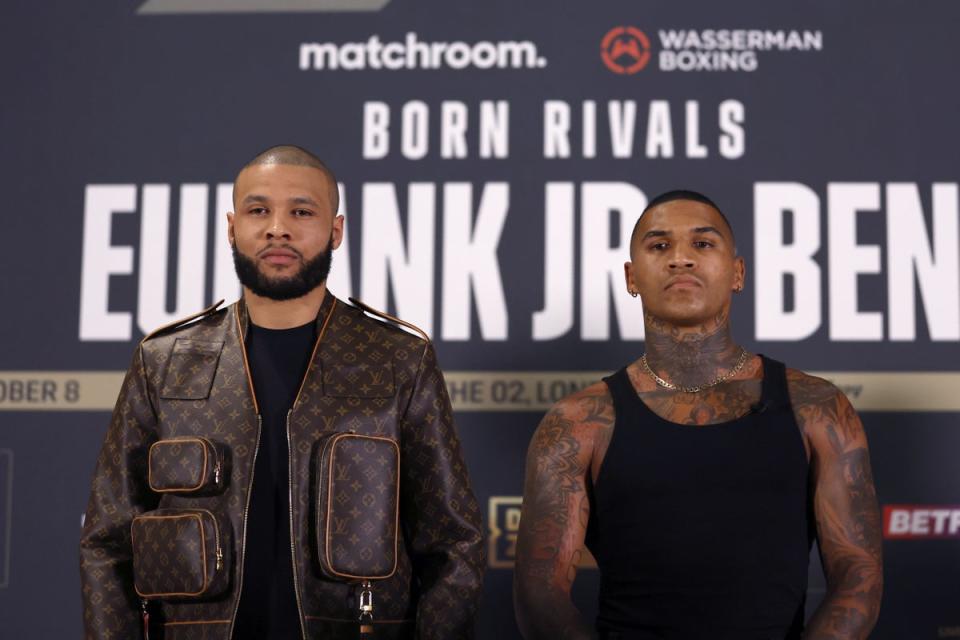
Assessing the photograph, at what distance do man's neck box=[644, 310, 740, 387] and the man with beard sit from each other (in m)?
0.46

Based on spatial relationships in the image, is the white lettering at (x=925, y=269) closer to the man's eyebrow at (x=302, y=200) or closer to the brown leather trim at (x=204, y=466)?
the man's eyebrow at (x=302, y=200)

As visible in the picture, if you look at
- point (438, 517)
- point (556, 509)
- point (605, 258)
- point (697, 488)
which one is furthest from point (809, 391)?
point (605, 258)

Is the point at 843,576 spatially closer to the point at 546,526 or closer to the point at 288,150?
the point at 546,526

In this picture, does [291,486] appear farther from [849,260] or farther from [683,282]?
[849,260]

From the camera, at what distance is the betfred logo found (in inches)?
111

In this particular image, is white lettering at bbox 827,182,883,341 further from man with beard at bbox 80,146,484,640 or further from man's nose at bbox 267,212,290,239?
man's nose at bbox 267,212,290,239

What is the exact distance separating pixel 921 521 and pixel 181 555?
1799 mm

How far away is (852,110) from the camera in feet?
9.77

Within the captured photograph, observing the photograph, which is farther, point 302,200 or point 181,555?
point 302,200

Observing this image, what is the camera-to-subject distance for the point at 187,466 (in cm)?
200

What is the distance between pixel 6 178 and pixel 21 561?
1003 millimetres

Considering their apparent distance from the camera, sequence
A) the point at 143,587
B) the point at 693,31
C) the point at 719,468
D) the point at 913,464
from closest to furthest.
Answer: the point at 143,587
the point at 719,468
the point at 913,464
the point at 693,31

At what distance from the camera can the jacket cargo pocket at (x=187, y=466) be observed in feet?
6.54

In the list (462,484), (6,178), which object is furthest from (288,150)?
(6,178)
